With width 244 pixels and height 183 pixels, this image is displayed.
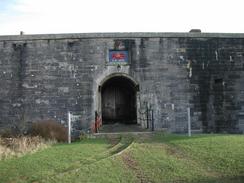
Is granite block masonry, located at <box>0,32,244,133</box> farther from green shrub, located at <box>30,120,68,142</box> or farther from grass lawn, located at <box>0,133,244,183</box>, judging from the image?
grass lawn, located at <box>0,133,244,183</box>

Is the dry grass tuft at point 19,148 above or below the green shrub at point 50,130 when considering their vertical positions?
below

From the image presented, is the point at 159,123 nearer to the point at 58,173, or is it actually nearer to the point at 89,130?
the point at 89,130

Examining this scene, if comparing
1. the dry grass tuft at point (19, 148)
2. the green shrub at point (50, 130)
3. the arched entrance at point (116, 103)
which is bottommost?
the dry grass tuft at point (19, 148)

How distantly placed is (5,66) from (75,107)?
3559mm

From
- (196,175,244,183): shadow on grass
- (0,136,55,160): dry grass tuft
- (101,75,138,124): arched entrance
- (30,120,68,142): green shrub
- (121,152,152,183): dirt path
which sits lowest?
(196,175,244,183): shadow on grass

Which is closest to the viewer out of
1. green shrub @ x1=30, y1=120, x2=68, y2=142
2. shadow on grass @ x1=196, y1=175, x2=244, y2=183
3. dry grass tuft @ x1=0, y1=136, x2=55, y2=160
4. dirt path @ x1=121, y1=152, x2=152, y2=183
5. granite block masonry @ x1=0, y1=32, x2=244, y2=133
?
shadow on grass @ x1=196, y1=175, x2=244, y2=183

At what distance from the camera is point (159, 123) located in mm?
16672

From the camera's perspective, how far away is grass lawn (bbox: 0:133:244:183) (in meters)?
7.83

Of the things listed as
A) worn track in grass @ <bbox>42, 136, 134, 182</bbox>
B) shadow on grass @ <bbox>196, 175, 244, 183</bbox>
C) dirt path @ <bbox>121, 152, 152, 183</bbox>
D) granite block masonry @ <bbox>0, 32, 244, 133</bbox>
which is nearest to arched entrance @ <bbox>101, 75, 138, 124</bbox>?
granite block masonry @ <bbox>0, 32, 244, 133</bbox>

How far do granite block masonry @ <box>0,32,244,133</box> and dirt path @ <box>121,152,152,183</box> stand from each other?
726 cm

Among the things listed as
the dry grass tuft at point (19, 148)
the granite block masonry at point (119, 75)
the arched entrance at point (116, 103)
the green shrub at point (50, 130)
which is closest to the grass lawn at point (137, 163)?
the dry grass tuft at point (19, 148)

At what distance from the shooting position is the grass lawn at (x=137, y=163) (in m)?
7.83

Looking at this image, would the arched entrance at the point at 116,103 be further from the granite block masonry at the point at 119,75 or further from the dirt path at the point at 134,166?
the dirt path at the point at 134,166

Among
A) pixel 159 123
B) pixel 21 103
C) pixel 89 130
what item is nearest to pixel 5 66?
pixel 21 103
